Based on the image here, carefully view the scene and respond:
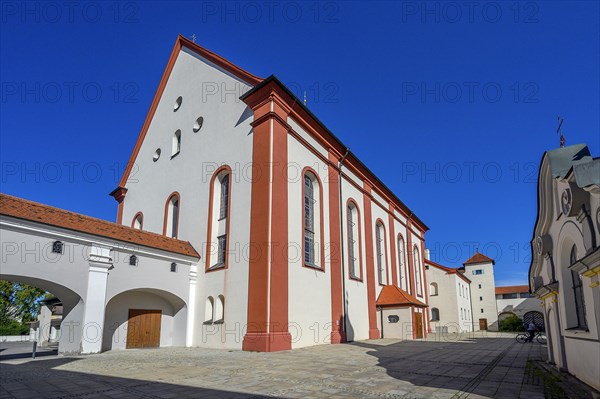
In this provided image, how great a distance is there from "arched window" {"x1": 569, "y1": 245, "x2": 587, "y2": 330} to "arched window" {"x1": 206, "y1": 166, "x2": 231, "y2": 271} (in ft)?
→ 37.3

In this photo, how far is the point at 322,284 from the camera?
16.7 meters

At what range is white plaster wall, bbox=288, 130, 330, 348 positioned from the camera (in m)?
14.4

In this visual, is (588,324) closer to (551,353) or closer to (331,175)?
(551,353)

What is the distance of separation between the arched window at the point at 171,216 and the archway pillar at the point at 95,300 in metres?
6.09

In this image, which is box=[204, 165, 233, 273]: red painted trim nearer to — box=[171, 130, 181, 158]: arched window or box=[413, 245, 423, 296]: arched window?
box=[171, 130, 181, 158]: arched window

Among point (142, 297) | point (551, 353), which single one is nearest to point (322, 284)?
point (142, 297)

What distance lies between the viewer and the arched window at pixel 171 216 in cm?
1935

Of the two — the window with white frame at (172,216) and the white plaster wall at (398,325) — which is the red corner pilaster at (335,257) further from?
the window with white frame at (172,216)

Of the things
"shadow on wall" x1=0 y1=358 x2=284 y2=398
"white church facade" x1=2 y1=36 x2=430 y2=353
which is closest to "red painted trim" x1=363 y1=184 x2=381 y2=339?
"white church facade" x1=2 y1=36 x2=430 y2=353

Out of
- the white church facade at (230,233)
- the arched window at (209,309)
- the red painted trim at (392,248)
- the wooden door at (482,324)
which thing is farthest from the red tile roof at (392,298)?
the wooden door at (482,324)

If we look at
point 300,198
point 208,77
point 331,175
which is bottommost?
point 300,198

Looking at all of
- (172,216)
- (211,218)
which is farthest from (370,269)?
(172,216)

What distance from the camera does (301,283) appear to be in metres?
15.1

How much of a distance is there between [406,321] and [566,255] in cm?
1584
